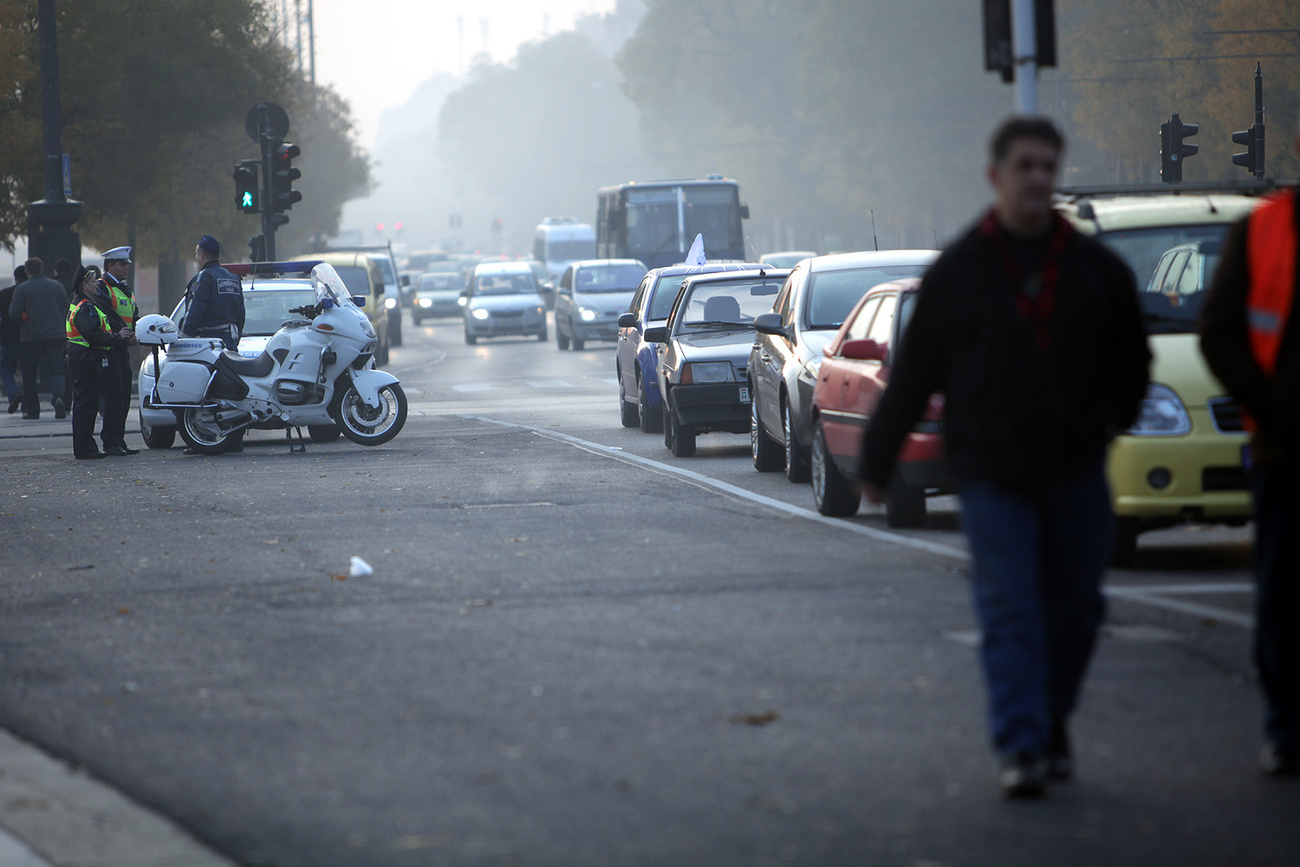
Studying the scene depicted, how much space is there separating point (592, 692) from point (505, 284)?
1642 inches

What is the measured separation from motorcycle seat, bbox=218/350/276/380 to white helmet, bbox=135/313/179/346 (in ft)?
1.92

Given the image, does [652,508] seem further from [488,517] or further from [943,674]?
[943,674]

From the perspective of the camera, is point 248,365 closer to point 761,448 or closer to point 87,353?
point 87,353

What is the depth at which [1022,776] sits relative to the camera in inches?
201

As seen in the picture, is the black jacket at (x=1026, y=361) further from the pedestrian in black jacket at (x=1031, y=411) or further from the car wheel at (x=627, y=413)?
the car wheel at (x=627, y=413)

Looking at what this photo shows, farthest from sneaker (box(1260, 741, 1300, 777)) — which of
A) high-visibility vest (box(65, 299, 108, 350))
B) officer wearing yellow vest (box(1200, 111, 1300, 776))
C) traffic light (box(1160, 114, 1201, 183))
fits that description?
traffic light (box(1160, 114, 1201, 183))

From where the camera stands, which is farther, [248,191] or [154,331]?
[248,191]

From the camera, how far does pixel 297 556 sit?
420 inches

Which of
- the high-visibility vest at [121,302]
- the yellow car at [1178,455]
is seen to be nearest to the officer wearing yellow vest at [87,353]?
the high-visibility vest at [121,302]

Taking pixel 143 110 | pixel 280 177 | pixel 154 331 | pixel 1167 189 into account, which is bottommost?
pixel 154 331

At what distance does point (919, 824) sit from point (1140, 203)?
6.09 meters

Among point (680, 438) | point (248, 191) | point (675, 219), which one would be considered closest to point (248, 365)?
point (680, 438)

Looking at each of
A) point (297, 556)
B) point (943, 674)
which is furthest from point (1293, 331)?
point (297, 556)

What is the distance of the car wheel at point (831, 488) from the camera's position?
38.2 ft
